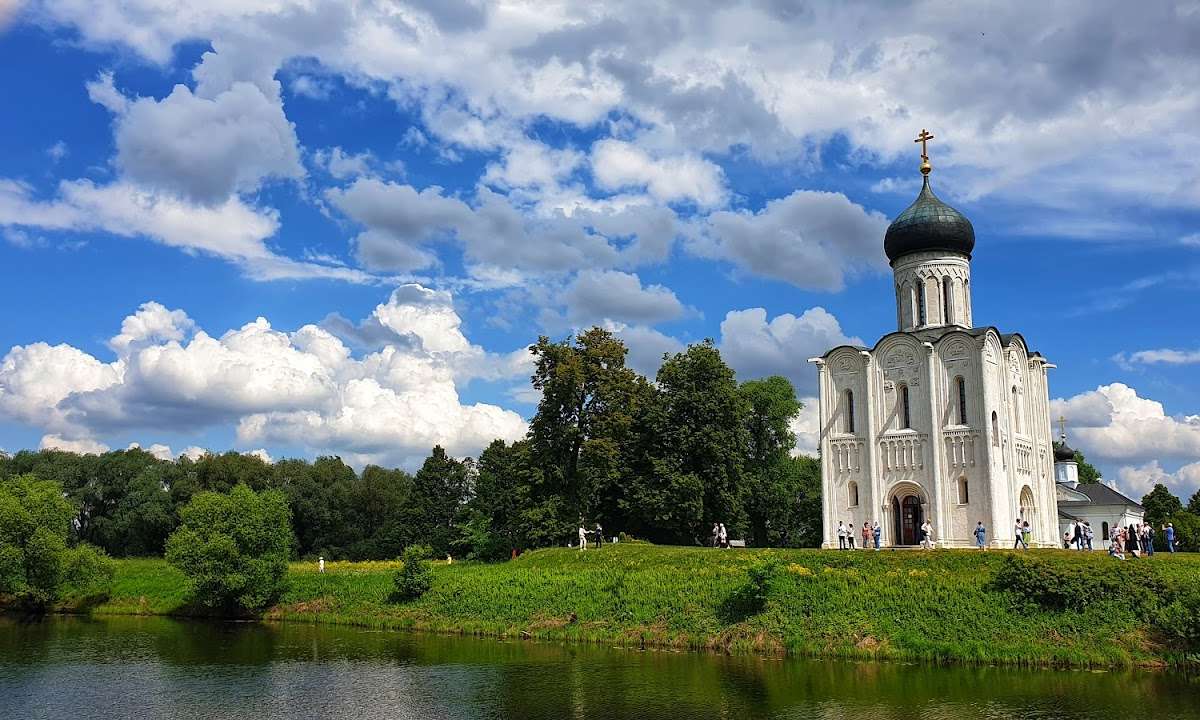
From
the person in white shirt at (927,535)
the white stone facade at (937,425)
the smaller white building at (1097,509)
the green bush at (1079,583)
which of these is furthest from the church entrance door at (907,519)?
the smaller white building at (1097,509)

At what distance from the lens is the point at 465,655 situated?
31516 millimetres

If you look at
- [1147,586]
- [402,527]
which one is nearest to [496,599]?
[1147,586]

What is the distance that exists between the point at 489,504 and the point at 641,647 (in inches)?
1270

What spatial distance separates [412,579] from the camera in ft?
135

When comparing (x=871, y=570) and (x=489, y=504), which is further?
(x=489, y=504)

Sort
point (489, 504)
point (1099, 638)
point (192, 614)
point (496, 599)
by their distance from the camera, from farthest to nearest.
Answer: point (489, 504), point (192, 614), point (496, 599), point (1099, 638)

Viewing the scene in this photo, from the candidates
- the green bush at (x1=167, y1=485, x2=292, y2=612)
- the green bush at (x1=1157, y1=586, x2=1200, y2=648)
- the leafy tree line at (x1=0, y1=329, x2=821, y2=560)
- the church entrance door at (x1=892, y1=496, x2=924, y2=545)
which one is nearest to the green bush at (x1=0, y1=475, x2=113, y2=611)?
the leafy tree line at (x1=0, y1=329, x2=821, y2=560)

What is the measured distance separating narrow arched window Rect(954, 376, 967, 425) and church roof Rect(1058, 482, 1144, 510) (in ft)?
68.4

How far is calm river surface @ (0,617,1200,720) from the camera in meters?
22.1

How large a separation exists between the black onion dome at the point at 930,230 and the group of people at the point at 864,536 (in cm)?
1232

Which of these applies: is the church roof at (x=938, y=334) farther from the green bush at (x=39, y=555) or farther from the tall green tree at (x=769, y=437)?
the green bush at (x=39, y=555)

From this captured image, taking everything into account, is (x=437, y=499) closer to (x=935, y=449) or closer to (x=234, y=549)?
(x=234, y=549)

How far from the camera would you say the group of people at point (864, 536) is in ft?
121

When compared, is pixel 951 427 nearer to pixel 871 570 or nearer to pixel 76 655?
pixel 871 570
